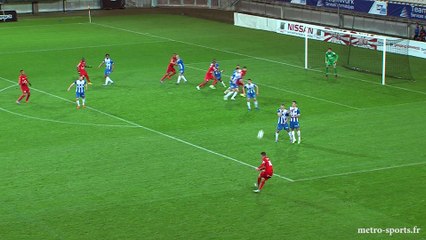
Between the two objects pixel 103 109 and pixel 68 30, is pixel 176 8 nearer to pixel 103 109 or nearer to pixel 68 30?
pixel 68 30

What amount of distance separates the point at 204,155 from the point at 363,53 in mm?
27901

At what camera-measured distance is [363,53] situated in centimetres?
6047

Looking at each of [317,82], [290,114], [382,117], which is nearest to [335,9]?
[317,82]

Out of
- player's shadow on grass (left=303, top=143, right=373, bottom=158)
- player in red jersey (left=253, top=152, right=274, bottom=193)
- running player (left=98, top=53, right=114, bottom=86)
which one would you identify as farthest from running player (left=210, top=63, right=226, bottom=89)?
player in red jersey (left=253, top=152, right=274, bottom=193)

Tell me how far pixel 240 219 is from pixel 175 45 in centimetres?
3940

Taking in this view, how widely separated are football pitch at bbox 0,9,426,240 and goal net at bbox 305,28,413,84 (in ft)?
3.56

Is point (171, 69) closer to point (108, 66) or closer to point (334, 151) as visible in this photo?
point (108, 66)

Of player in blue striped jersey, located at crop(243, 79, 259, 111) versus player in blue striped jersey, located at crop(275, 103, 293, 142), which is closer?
player in blue striped jersey, located at crop(275, 103, 293, 142)

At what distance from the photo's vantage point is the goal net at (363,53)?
5426 centimetres

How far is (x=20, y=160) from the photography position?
116ft

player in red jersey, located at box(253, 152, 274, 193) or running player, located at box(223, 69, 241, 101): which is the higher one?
running player, located at box(223, 69, 241, 101)

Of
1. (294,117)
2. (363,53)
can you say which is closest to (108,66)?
(294,117)

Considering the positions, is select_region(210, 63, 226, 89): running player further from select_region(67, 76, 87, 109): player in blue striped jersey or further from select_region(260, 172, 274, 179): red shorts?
select_region(260, 172, 274, 179): red shorts

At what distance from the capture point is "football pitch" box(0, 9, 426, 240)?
27.6 m
